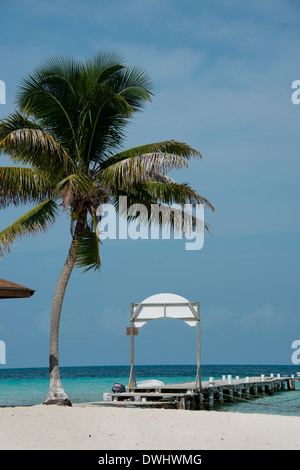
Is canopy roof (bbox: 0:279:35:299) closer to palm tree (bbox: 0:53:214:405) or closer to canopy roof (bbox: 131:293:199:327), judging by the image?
palm tree (bbox: 0:53:214:405)

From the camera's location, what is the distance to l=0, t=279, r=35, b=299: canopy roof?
14.6 metres

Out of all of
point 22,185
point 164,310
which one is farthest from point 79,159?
point 164,310

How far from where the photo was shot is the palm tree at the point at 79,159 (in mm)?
17656

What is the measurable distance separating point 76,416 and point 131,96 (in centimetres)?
986

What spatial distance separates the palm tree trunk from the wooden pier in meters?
3.54

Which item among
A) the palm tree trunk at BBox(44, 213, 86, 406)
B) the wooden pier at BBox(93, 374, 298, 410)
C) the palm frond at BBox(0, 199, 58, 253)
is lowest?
the wooden pier at BBox(93, 374, 298, 410)

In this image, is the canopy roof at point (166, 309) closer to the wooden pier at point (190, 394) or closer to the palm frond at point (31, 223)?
the wooden pier at point (190, 394)

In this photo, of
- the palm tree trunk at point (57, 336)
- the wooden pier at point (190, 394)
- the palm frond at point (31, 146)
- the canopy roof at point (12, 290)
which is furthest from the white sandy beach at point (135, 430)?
the palm frond at point (31, 146)

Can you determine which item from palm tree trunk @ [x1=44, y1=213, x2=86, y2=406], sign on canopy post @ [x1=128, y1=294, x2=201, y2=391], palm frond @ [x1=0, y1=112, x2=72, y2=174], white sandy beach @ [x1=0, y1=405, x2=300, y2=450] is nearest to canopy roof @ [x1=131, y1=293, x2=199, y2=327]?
sign on canopy post @ [x1=128, y1=294, x2=201, y2=391]

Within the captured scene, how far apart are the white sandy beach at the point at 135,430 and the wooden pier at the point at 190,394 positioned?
5269mm

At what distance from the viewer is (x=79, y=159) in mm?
18547

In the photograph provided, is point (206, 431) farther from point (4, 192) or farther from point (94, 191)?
point (4, 192)
